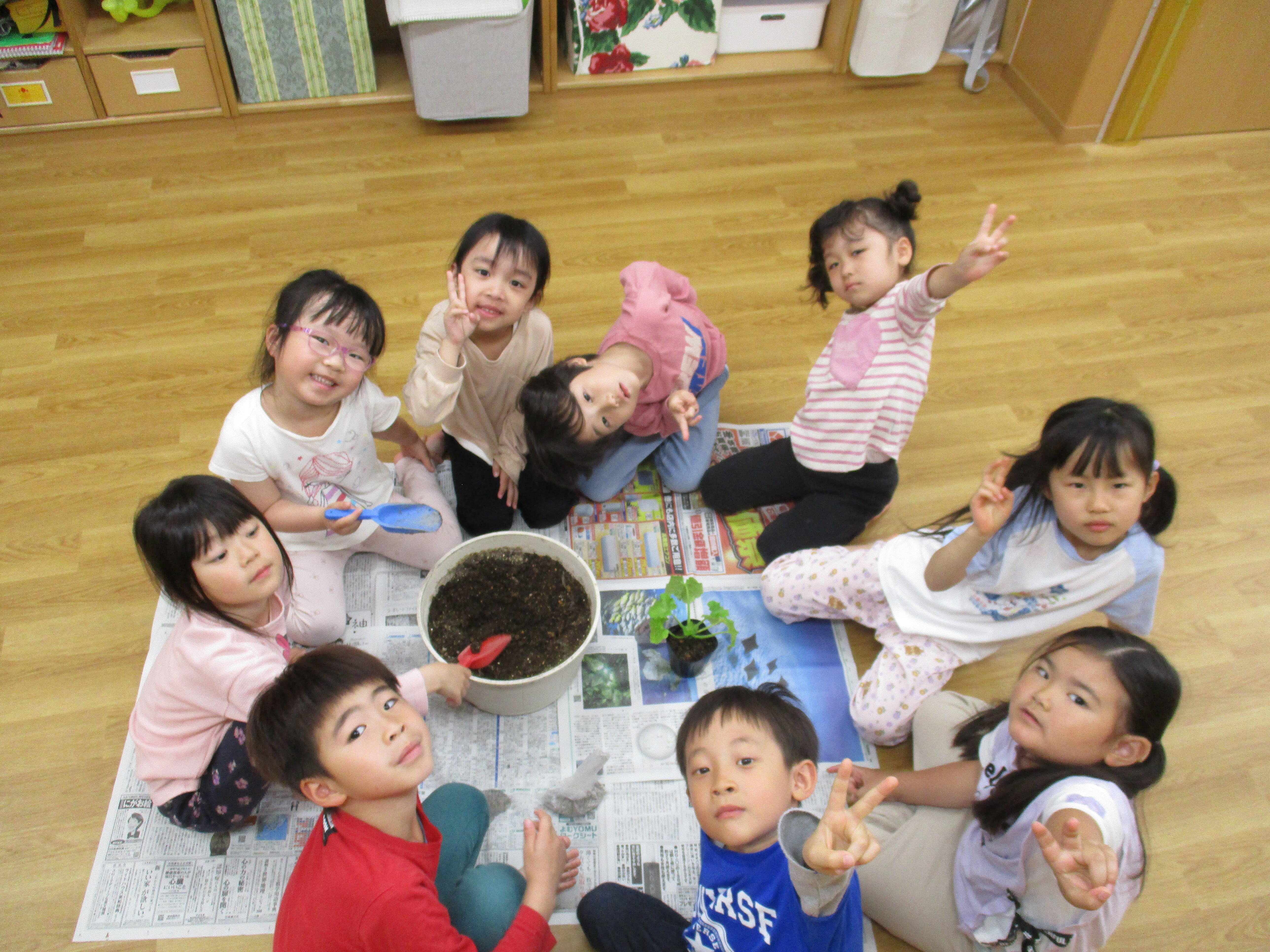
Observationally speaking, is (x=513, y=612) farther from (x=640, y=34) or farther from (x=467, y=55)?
(x=640, y=34)

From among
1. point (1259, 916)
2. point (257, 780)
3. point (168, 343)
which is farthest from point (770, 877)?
point (168, 343)

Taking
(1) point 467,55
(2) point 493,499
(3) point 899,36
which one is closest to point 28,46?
(1) point 467,55

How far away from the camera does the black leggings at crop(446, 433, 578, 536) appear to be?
1650 mm

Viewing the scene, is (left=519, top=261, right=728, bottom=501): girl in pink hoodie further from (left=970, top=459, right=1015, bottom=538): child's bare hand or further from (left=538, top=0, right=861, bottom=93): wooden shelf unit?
(left=538, top=0, right=861, bottom=93): wooden shelf unit

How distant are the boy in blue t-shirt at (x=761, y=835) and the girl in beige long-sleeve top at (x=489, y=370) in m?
0.65

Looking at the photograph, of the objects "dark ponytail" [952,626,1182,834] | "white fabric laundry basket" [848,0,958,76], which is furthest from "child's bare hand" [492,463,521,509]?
"white fabric laundry basket" [848,0,958,76]

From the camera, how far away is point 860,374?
4.82 ft

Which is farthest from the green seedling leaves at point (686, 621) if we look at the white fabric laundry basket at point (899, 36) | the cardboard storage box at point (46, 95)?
the cardboard storage box at point (46, 95)

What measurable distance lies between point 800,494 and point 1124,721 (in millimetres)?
765

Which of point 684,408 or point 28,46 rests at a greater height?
point 28,46

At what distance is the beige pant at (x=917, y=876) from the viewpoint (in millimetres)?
1195

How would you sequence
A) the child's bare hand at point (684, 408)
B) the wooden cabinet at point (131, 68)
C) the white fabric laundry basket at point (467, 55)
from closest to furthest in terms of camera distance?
the child's bare hand at point (684, 408), the white fabric laundry basket at point (467, 55), the wooden cabinet at point (131, 68)

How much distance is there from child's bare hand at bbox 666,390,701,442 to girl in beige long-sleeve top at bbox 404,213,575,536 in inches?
10.4

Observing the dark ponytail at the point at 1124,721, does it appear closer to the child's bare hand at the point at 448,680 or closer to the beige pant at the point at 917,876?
the beige pant at the point at 917,876
